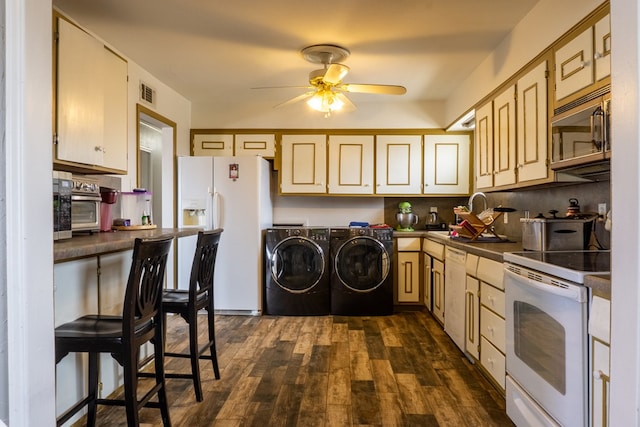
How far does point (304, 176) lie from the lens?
4527mm

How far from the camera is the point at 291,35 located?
2812mm

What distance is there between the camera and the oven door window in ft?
5.03

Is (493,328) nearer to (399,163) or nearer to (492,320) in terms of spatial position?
(492,320)

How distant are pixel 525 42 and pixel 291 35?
1.58 m

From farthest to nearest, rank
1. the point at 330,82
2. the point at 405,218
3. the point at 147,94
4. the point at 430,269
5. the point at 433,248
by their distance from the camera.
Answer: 1. the point at 405,218
2. the point at 430,269
3. the point at 433,248
4. the point at 147,94
5. the point at 330,82

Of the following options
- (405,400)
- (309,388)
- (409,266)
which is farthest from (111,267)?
(409,266)

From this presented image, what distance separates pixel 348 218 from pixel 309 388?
2.64 m

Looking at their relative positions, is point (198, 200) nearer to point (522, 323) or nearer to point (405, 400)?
point (405, 400)

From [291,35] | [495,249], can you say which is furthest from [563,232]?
[291,35]

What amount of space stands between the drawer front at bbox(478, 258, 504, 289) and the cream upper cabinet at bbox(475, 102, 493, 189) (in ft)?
2.86

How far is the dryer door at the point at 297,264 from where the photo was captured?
411 cm

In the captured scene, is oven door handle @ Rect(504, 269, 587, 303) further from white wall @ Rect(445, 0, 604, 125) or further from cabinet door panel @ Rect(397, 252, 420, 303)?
cabinet door panel @ Rect(397, 252, 420, 303)

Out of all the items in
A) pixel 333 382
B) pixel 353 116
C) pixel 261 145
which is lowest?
pixel 333 382

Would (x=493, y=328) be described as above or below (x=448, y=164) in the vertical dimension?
below
